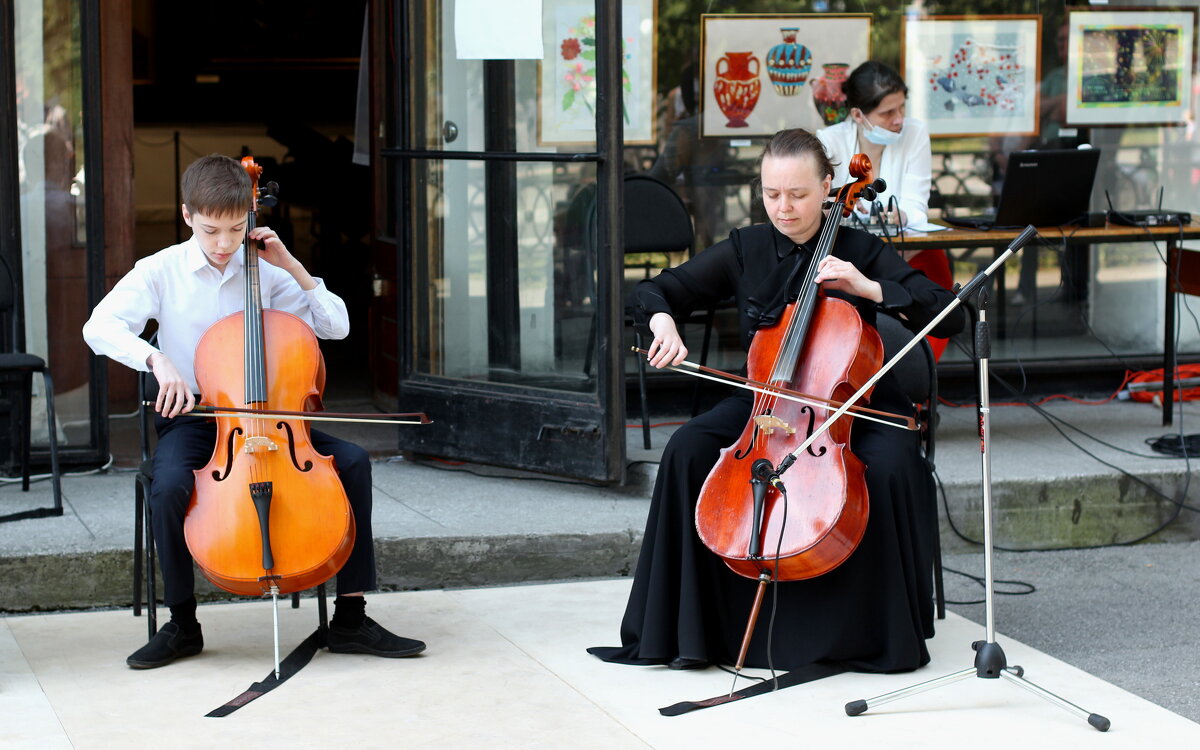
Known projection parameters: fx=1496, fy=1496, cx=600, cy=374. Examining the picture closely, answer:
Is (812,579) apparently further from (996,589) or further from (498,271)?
(498,271)

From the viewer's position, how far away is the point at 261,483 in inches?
116

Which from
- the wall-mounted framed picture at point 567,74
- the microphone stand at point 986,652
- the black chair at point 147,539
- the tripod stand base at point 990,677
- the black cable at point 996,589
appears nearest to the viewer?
the microphone stand at point 986,652

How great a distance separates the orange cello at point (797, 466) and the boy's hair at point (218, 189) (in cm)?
113

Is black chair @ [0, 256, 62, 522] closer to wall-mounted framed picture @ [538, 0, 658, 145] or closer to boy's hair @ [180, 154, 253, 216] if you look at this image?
boy's hair @ [180, 154, 253, 216]

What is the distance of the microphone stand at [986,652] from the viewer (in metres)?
2.82

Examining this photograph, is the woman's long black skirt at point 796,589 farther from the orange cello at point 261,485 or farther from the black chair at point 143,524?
the black chair at point 143,524

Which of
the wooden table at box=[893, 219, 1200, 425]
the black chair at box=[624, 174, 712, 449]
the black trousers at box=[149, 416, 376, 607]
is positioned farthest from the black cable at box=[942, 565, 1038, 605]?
the black trousers at box=[149, 416, 376, 607]

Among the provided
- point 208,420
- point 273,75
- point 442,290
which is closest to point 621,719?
point 208,420

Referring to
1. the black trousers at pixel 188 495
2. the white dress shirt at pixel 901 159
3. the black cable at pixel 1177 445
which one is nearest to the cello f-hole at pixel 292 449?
the black trousers at pixel 188 495

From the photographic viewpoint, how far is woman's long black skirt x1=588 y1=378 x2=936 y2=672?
3.18m

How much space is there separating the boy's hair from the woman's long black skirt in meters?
1.05

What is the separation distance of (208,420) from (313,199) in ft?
17.1

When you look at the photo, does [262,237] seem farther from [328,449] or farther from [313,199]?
[313,199]

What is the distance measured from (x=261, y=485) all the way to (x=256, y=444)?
9cm
